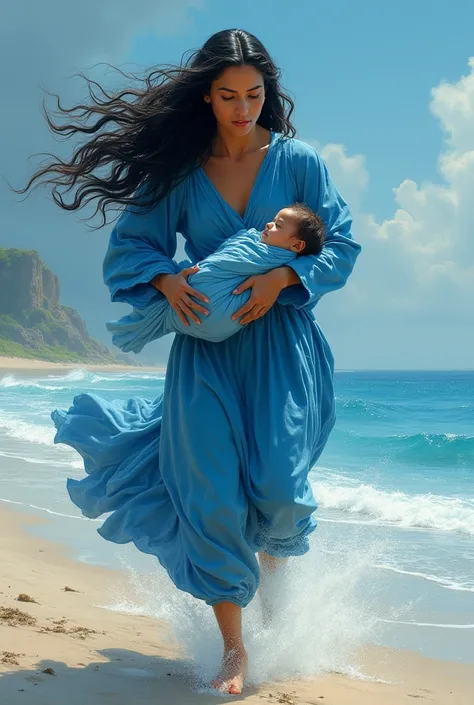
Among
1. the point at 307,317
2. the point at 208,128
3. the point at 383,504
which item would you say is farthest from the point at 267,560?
the point at 383,504

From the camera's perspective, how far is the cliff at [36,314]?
314ft

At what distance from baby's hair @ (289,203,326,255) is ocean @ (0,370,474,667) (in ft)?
4.36

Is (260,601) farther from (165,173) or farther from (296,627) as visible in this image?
(165,173)

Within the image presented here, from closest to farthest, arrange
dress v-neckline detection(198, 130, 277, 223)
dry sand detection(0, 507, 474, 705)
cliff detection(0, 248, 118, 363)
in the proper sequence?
dry sand detection(0, 507, 474, 705)
dress v-neckline detection(198, 130, 277, 223)
cliff detection(0, 248, 118, 363)

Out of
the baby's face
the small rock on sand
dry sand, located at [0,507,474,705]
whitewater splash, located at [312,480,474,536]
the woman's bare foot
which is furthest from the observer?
whitewater splash, located at [312,480,474,536]

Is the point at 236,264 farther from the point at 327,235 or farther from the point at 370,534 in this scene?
the point at 370,534

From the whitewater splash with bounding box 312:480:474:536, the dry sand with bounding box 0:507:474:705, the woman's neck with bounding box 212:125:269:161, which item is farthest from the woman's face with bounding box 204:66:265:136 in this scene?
the whitewater splash with bounding box 312:480:474:536

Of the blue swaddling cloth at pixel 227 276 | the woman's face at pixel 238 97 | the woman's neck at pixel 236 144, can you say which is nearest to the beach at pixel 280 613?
the blue swaddling cloth at pixel 227 276

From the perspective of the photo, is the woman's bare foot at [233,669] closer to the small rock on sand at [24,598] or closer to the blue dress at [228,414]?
the blue dress at [228,414]

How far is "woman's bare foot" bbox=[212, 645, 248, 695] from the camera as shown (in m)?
3.52

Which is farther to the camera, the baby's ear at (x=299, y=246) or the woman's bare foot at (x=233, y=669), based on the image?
the baby's ear at (x=299, y=246)

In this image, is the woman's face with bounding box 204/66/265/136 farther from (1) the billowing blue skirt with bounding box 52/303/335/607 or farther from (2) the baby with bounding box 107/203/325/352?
(1) the billowing blue skirt with bounding box 52/303/335/607

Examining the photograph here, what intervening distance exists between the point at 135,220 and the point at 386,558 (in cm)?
379

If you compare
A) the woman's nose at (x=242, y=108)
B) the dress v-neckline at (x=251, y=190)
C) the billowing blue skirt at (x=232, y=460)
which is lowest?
the billowing blue skirt at (x=232, y=460)
